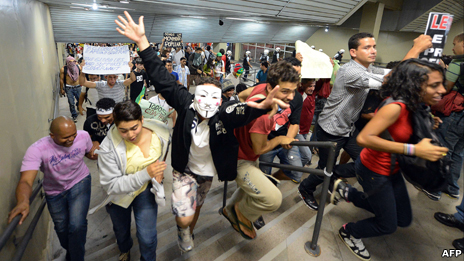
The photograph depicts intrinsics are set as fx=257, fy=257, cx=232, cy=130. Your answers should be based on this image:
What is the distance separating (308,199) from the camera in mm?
3193

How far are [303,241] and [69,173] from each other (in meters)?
2.36

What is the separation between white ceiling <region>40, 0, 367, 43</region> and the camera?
25.6 feet

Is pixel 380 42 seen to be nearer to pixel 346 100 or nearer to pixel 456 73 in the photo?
pixel 456 73

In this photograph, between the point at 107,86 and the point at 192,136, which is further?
the point at 107,86

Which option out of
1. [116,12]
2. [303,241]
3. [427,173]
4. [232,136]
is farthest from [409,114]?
[116,12]

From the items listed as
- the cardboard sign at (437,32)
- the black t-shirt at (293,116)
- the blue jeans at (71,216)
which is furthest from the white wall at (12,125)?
the cardboard sign at (437,32)

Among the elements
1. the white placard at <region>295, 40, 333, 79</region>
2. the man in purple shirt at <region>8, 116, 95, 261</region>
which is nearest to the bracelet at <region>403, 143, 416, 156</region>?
the white placard at <region>295, 40, 333, 79</region>

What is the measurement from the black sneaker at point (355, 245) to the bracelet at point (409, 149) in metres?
1.08

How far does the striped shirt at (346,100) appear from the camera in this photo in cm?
267

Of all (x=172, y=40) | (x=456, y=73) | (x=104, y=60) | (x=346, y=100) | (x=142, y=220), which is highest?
(x=172, y=40)

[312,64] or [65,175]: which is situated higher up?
[312,64]

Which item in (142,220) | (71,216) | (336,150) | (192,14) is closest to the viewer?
(142,220)

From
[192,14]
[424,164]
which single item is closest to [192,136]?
[424,164]

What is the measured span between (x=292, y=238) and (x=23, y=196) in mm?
2385
